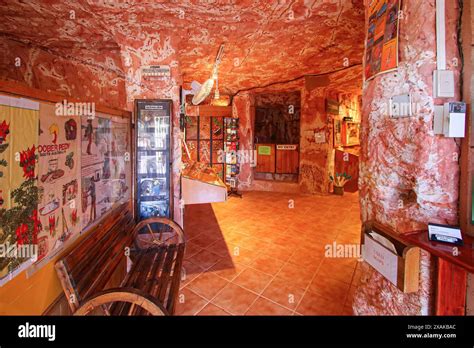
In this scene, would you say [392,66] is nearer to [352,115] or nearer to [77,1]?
[77,1]

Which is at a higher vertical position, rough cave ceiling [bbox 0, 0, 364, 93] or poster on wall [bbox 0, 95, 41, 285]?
rough cave ceiling [bbox 0, 0, 364, 93]

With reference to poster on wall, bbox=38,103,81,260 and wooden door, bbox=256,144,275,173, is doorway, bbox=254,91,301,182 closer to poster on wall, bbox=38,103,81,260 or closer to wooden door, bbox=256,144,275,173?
wooden door, bbox=256,144,275,173

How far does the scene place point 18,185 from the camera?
1290 millimetres

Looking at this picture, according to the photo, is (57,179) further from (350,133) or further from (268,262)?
(350,133)

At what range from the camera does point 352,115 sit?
8047 millimetres

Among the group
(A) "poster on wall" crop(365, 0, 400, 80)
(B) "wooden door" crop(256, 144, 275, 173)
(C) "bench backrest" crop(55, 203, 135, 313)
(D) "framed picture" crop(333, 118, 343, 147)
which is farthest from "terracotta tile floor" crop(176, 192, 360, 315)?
(B) "wooden door" crop(256, 144, 275, 173)

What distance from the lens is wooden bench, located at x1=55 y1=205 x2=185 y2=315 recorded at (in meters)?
1.53

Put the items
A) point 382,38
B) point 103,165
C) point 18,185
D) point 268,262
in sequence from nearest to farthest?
point 18,185, point 382,38, point 103,165, point 268,262

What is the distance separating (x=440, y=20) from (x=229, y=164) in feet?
19.7

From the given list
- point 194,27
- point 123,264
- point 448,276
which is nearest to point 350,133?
point 194,27

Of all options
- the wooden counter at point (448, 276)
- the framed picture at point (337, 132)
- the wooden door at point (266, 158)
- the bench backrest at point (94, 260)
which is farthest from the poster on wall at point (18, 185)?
the framed picture at point (337, 132)

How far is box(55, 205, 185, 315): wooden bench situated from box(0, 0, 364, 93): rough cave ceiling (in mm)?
2036

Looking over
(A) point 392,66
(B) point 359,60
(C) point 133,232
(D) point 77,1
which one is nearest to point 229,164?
(B) point 359,60

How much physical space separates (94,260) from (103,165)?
2.92 feet
